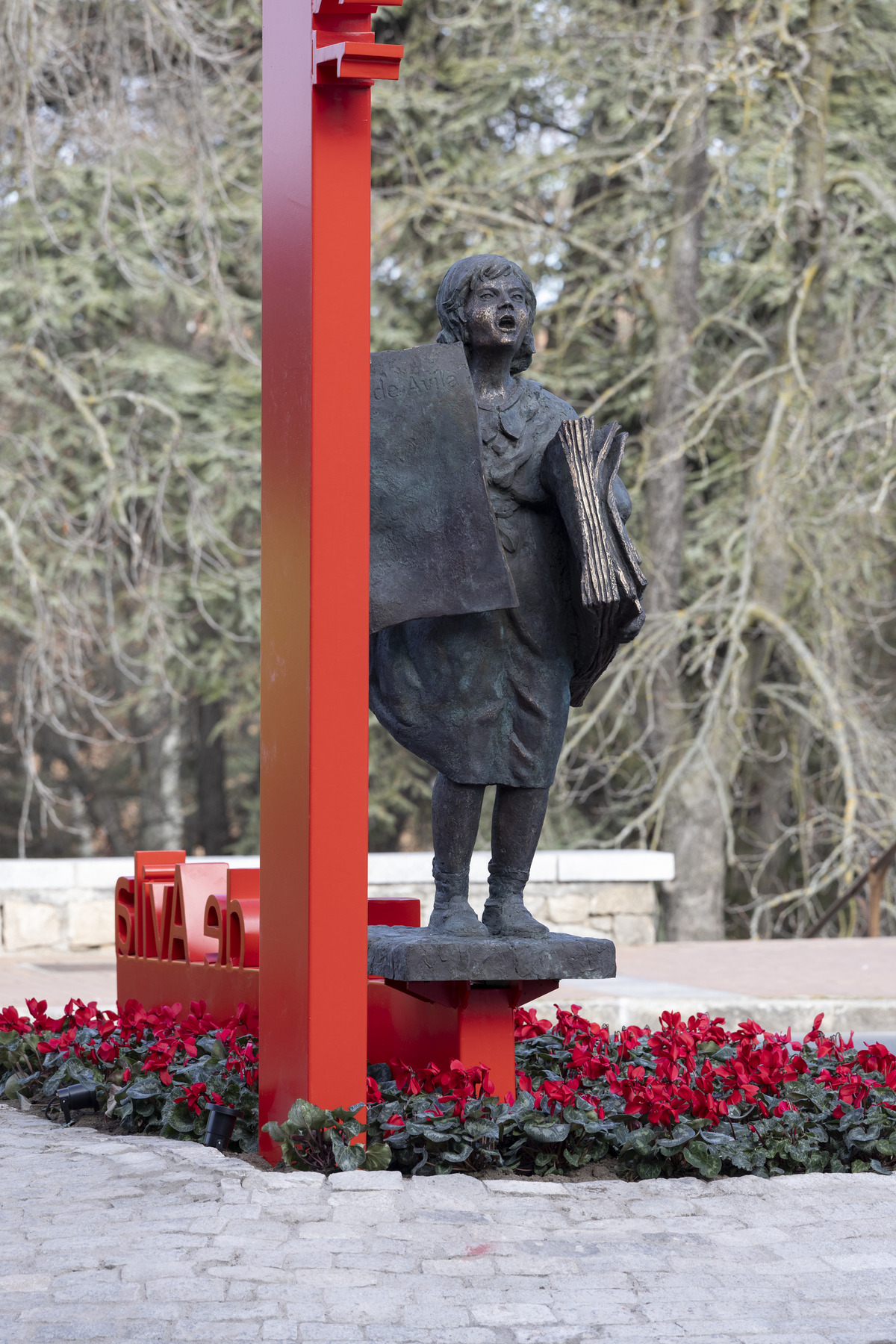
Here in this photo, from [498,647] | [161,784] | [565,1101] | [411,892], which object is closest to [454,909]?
[565,1101]

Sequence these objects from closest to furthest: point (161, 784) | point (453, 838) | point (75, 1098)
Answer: point (453, 838) → point (75, 1098) → point (161, 784)

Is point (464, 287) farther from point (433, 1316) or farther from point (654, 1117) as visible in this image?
point (433, 1316)

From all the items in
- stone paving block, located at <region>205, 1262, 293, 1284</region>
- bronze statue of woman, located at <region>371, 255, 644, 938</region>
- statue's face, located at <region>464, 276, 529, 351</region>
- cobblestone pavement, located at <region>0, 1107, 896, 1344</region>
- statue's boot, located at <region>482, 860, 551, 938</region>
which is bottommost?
cobblestone pavement, located at <region>0, 1107, 896, 1344</region>

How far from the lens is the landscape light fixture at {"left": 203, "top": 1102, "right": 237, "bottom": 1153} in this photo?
4.32 metres

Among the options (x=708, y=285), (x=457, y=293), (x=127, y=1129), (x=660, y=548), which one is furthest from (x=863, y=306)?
(x=127, y=1129)

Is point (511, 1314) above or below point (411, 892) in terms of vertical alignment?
above

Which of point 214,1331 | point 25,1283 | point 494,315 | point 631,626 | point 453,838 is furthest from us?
point 453,838

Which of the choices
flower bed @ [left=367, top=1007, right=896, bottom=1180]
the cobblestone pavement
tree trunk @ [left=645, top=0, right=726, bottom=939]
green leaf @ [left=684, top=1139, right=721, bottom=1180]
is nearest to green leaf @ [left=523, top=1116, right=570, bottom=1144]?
flower bed @ [left=367, top=1007, right=896, bottom=1180]

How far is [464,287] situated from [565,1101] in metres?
2.16

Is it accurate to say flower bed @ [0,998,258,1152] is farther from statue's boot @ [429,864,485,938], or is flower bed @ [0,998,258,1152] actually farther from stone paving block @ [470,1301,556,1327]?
stone paving block @ [470,1301,556,1327]

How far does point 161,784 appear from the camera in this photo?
15.9m

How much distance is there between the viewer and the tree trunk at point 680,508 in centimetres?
1373

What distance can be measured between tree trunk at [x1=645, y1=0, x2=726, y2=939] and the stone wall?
291cm

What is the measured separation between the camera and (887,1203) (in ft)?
12.6
